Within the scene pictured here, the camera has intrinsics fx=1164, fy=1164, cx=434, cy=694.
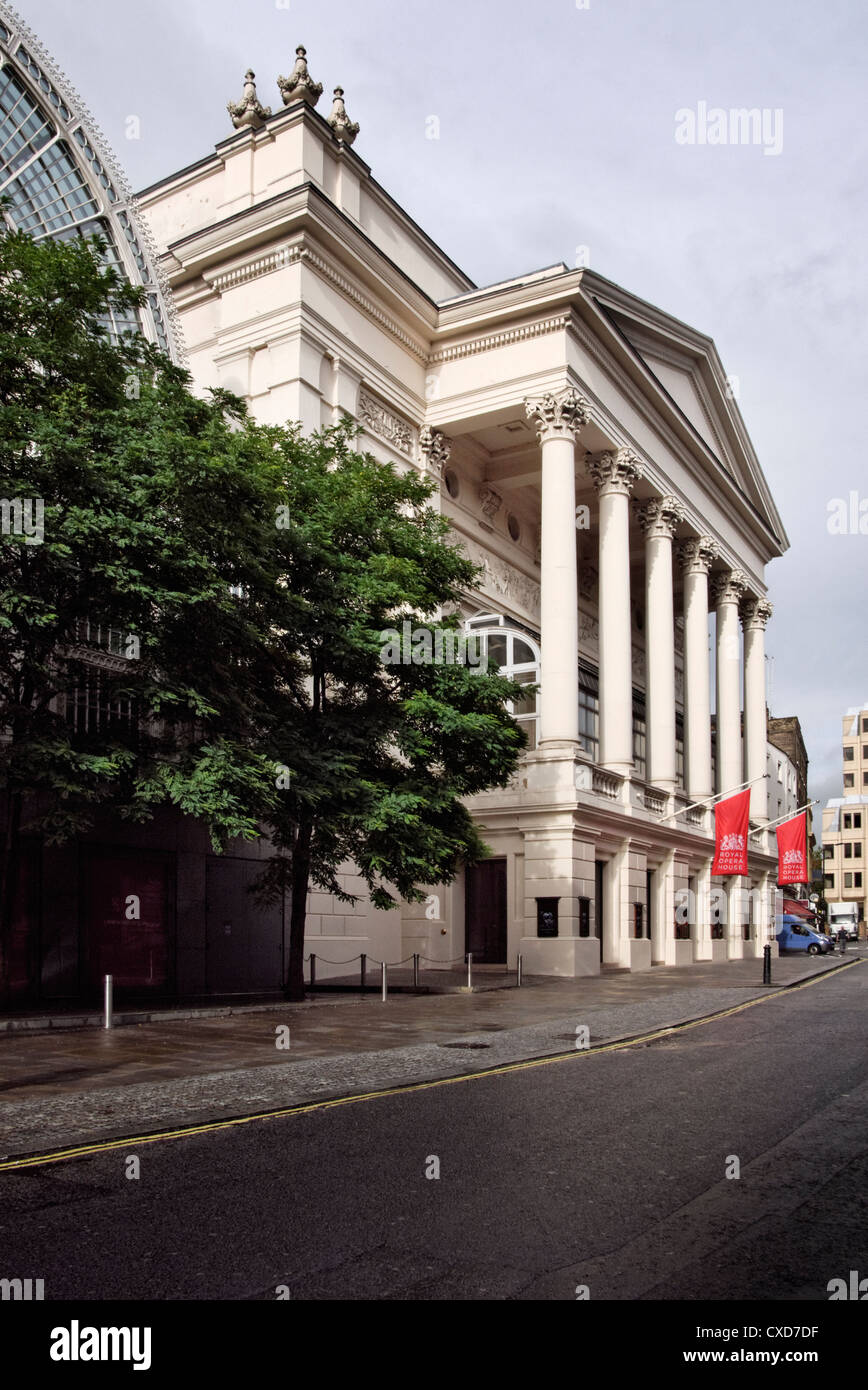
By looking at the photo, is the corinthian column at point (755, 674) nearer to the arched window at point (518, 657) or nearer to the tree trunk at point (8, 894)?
the arched window at point (518, 657)

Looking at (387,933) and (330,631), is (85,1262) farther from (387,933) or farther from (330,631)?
(387,933)

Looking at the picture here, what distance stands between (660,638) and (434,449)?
11921mm

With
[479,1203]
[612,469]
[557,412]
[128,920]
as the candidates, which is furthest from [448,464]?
[479,1203]

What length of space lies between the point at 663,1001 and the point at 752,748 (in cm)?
3445

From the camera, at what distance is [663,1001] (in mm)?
23453

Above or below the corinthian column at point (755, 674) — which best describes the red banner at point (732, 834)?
below

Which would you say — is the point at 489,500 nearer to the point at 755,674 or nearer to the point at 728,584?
the point at 728,584

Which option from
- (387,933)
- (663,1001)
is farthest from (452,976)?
(663,1001)

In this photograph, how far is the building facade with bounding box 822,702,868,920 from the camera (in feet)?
474

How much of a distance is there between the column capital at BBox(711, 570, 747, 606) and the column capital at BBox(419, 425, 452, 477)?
772 inches

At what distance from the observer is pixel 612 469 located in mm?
40250

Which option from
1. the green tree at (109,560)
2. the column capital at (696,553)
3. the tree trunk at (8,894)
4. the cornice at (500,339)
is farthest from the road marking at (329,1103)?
the column capital at (696,553)

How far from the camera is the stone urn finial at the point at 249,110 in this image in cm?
3488

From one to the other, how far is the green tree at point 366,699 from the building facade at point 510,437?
8.10 metres
